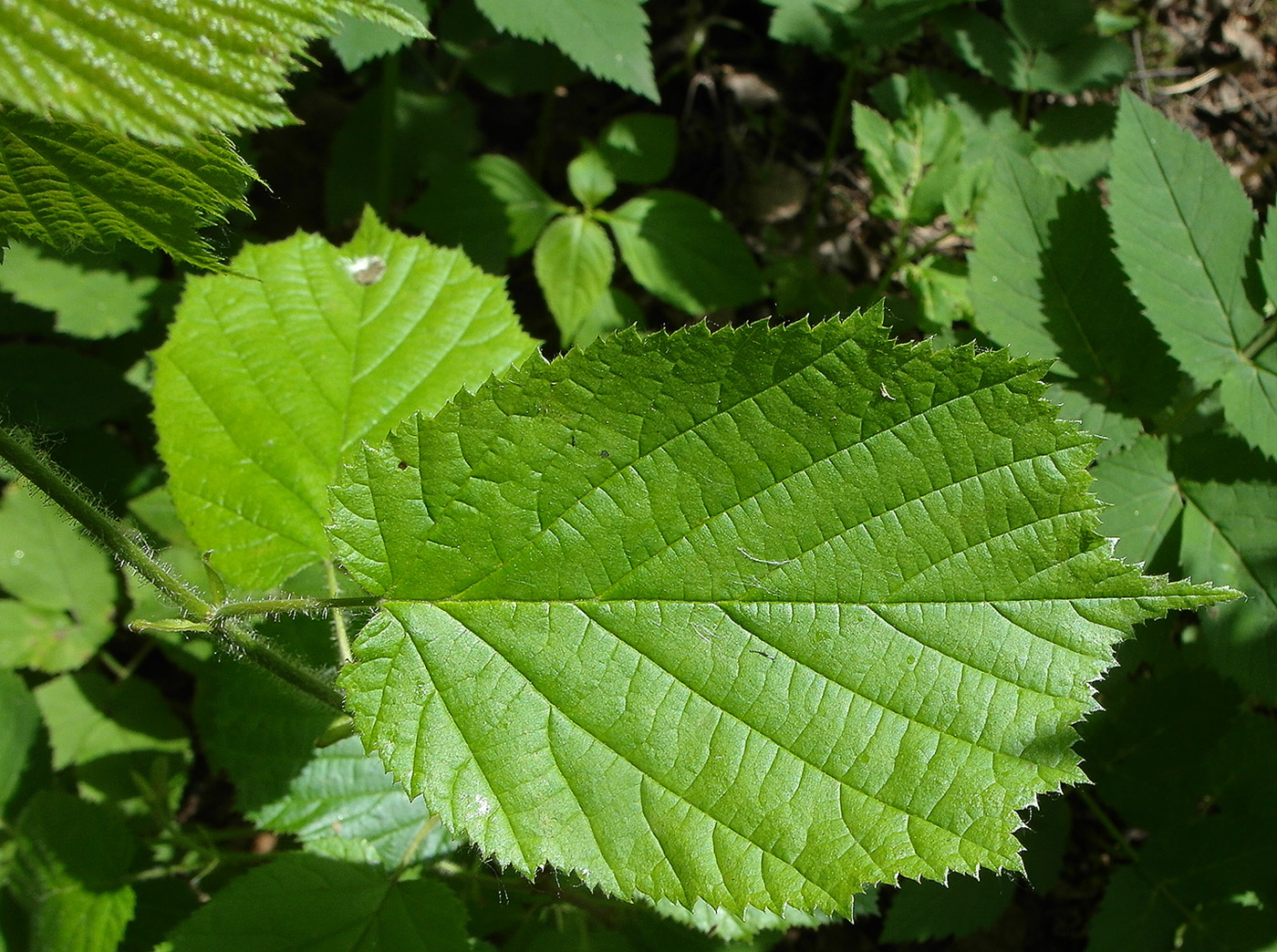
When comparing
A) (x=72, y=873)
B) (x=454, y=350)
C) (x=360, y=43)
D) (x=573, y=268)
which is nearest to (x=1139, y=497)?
(x=454, y=350)

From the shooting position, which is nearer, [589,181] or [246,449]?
[246,449]

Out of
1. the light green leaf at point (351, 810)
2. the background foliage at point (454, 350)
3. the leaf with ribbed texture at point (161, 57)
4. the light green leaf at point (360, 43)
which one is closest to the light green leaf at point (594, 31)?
the background foliage at point (454, 350)

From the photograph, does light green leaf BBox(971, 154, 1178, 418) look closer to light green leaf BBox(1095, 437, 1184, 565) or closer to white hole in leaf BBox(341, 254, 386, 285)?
light green leaf BBox(1095, 437, 1184, 565)

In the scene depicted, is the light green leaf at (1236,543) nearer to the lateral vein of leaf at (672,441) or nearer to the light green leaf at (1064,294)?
the light green leaf at (1064,294)

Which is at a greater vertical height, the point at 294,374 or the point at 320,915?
the point at 294,374

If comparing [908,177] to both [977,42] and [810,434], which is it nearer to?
[977,42]

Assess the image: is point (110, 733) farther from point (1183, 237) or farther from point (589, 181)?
point (1183, 237)

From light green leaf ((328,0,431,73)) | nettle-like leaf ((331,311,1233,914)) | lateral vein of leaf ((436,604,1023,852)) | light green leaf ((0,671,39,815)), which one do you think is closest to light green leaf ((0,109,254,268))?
nettle-like leaf ((331,311,1233,914))
